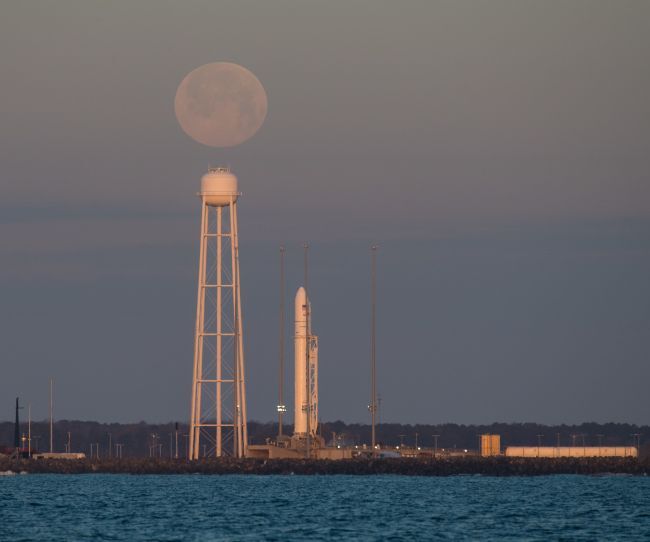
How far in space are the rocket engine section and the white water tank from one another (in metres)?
21.9

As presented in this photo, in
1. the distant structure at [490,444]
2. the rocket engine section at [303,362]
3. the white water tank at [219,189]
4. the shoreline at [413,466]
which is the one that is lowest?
the shoreline at [413,466]

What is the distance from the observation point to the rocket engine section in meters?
164

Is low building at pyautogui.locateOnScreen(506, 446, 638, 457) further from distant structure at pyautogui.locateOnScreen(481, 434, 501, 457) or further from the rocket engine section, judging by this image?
the rocket engine section

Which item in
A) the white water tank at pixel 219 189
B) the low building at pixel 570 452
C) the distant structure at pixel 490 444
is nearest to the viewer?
the white water tank at pixel 219 189

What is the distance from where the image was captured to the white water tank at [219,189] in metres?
145

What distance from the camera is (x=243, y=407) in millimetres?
147000

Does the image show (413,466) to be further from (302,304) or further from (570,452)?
(570,452)

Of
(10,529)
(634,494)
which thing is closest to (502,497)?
(634,494)

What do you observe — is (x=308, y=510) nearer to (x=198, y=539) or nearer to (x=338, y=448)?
(x=198, y=539)

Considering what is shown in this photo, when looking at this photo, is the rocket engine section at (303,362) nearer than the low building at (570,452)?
Yes

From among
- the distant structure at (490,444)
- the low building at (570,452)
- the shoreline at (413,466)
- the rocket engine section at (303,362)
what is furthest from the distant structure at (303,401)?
the distant structure at (490,444)

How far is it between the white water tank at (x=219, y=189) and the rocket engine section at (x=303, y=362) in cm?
2191

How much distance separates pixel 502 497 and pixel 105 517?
105 feet

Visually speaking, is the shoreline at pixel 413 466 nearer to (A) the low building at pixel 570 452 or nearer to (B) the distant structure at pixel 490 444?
(A) the low building at pixel 570 452
